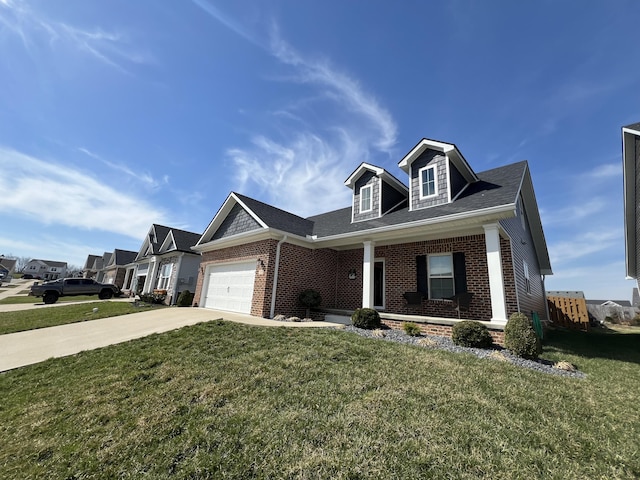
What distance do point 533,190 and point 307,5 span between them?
36.4ft

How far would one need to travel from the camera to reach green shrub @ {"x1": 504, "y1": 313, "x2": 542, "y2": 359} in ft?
18.4

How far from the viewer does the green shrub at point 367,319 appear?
26.6 feet

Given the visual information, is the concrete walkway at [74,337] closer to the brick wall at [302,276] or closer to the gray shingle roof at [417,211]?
the brick wall at [302,276]

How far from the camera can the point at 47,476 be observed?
2566 mm

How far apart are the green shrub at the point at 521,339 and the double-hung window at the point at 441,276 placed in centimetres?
304

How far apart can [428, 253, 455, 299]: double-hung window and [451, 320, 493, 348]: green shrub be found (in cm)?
266

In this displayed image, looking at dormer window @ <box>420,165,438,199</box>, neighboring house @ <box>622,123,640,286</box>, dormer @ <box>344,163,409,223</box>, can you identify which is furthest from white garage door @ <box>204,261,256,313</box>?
neighboring house @ <box>622,123,640,286</box>

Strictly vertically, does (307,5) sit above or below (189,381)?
above

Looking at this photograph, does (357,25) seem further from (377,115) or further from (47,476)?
(47,476)

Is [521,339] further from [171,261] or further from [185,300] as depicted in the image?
[171,261]

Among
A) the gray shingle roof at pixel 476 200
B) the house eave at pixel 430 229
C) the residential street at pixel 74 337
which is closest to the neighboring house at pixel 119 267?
the residential street at pixel 74 337

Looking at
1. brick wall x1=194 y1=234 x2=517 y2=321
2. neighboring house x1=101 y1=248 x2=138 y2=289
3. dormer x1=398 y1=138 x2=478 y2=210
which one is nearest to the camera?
brick wall x1=194 y1=234 x2=517 y2=321

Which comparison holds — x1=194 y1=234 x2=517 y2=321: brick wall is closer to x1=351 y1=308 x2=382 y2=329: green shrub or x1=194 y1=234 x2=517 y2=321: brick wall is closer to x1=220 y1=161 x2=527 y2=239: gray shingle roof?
x1=220 y1=161 x2=527 y2=239: gray shingle roof

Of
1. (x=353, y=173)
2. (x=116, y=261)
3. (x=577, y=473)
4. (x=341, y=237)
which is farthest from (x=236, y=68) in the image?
(x=116, y=261)
